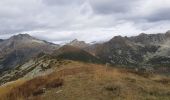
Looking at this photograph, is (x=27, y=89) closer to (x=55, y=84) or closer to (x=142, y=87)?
(x=55, y=84)

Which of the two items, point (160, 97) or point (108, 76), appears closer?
point (160, 97)

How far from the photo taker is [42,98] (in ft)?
77.9

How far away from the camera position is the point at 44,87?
27047 mm

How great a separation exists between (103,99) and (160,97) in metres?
4.22

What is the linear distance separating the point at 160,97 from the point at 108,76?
6315 mm

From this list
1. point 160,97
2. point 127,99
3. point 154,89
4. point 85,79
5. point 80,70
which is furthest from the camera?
point 80,70

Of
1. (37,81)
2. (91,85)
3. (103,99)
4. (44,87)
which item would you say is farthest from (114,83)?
(37,81)

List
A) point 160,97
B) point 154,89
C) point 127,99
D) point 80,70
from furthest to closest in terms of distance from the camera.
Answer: point 80,70 → point 154,89 → point 160,97 → point 127,99

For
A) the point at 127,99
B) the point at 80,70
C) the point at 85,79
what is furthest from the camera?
the point at 80,70

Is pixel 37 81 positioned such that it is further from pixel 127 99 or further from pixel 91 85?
pixel 127 99

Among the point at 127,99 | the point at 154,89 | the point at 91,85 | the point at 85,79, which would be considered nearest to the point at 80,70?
the point at 85,79

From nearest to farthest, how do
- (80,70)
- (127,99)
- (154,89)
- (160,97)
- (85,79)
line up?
(127,99)
(160,97)
(154,89)
(85,79)
(80,70)

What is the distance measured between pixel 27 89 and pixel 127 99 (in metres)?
9.43

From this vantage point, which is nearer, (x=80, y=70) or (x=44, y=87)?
(x=44, y=87)
